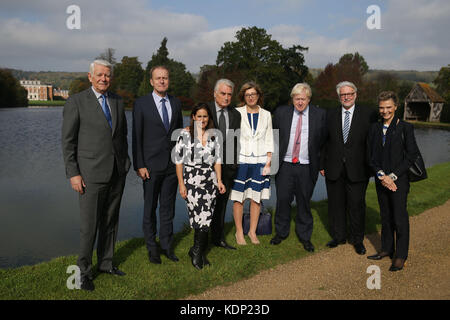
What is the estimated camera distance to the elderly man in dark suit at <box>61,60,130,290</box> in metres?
3.69

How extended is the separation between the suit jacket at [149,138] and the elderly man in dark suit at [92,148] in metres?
0.28

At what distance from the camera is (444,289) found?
4.07 m

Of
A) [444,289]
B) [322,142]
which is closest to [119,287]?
[322,142]

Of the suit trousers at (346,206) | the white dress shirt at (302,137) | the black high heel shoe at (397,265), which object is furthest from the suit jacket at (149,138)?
the black high heel shoe at (397,265)

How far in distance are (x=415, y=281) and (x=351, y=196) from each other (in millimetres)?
1434

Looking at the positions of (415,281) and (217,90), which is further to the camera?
(217,90)

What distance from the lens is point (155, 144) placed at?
438 cm

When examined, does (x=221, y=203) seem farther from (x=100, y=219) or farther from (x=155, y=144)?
(x=100, y=219)

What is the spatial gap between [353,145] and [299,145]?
794 mm

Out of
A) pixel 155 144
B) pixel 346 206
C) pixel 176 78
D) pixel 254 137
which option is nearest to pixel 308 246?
pixel 346 206

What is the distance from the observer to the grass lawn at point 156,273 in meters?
3.85
